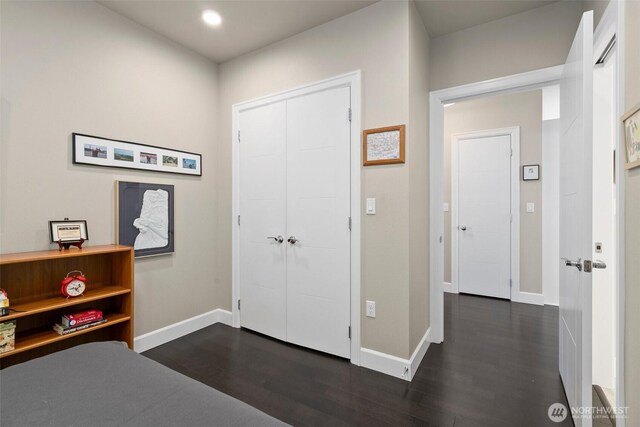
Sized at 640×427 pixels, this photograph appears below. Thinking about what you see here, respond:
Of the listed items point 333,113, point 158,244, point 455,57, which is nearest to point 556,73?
point 455,57

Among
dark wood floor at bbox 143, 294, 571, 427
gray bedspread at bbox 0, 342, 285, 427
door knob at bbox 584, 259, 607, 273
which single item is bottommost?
dark wood floor at bbox 143, 294, 571, 427

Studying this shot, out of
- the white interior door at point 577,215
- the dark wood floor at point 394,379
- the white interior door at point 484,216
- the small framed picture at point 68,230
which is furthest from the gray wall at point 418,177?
A: the small framed picture at point 68,230

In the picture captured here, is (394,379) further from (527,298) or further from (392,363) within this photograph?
(527,298)

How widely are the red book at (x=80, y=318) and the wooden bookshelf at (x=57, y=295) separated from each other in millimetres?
61

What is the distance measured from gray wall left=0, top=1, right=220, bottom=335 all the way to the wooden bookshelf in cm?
12

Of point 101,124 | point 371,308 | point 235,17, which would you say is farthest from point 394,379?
point 235,17

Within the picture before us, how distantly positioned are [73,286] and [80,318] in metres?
0.22

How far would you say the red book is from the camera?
1.96m

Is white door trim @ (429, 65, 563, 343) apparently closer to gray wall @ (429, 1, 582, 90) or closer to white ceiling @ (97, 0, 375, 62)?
gray wall @ (429, 1, 582, 90)

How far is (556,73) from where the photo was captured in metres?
2.19

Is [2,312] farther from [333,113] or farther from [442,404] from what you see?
[442,404]

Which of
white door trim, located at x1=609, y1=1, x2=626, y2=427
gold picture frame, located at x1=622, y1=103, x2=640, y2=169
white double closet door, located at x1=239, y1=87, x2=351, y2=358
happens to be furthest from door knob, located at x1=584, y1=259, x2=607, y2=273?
white double closet door, located at x1=239, y1=87, x2=351, y2=358

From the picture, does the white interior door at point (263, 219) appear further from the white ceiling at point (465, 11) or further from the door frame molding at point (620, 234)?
the door frame molding at point (620, 234)

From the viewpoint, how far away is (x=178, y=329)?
2836 mm
